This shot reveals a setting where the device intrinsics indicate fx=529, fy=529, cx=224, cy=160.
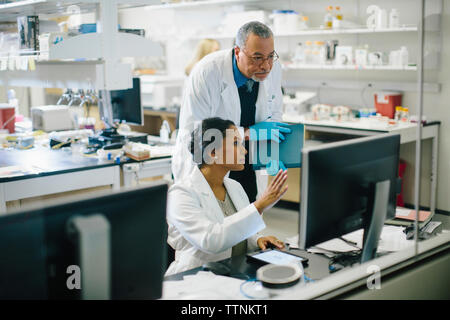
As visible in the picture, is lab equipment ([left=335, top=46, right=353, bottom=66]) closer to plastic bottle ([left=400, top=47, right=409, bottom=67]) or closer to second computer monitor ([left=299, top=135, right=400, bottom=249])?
plastic bottle ([left=400, top=47, right=409, bottom=67])

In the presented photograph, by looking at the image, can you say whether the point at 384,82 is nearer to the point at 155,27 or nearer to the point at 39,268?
the point at 155,27

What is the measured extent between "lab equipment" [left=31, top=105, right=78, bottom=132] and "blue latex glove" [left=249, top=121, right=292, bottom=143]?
7.73 ft

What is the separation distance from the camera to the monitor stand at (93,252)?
3.28 feet

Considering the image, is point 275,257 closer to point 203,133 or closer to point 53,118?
point 203,133

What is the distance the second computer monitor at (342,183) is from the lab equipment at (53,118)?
335cm

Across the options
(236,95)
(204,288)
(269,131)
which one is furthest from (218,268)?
(236,95)

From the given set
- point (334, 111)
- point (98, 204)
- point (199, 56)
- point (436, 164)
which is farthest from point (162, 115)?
point (98, 204)

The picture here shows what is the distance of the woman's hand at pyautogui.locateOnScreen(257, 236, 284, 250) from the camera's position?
1882 mm

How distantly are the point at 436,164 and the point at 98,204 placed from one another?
12.6ft

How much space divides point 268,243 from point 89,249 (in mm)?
991

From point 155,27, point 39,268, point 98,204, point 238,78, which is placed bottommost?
point 39,268

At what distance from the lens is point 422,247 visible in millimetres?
1621

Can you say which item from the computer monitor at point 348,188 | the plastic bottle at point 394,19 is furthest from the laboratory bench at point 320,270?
the plastic bottle at point 394,19

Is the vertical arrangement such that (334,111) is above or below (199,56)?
below
